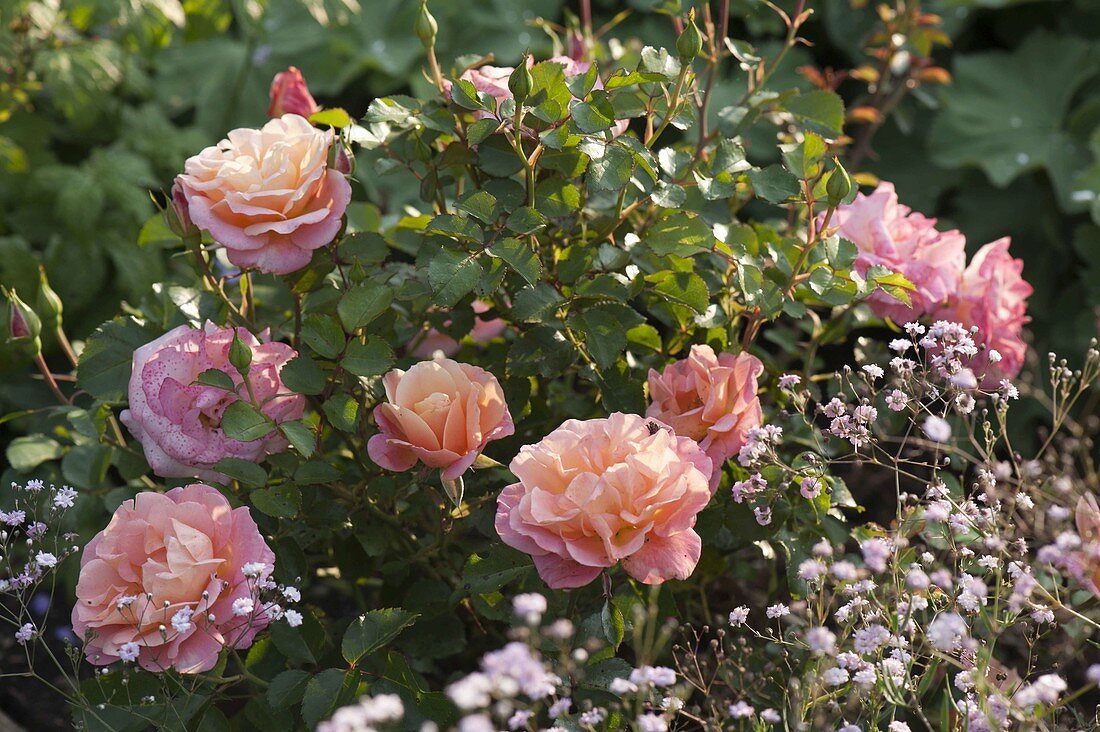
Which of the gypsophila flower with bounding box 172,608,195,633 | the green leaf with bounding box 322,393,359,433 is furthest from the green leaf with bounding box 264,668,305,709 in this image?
the green leaf with bounding box 322,393,359,433

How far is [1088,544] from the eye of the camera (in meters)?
0.88

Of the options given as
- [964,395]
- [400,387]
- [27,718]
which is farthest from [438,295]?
[27,718]

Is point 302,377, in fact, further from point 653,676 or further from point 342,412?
point 653,676

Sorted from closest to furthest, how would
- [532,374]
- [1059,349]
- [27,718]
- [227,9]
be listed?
[532,374] → [27,718] → [1059,349] → [227,9]

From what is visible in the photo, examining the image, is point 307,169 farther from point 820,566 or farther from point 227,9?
point 227,9

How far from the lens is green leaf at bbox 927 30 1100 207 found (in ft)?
7.41

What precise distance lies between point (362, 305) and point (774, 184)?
1.35ft

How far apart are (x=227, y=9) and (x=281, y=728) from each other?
2.01 m

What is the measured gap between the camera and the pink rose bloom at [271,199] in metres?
1.02

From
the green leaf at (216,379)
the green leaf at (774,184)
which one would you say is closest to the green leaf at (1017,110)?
the green leaf at (774,184)

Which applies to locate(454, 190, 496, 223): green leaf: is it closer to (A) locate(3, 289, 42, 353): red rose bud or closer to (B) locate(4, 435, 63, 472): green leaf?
(A) locate(3, 289, 42, 353): red rose bud

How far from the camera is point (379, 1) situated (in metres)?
2.63

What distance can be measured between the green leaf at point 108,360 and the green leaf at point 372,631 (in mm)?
379

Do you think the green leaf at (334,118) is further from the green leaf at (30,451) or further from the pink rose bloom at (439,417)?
the green leaf at (30,451)
